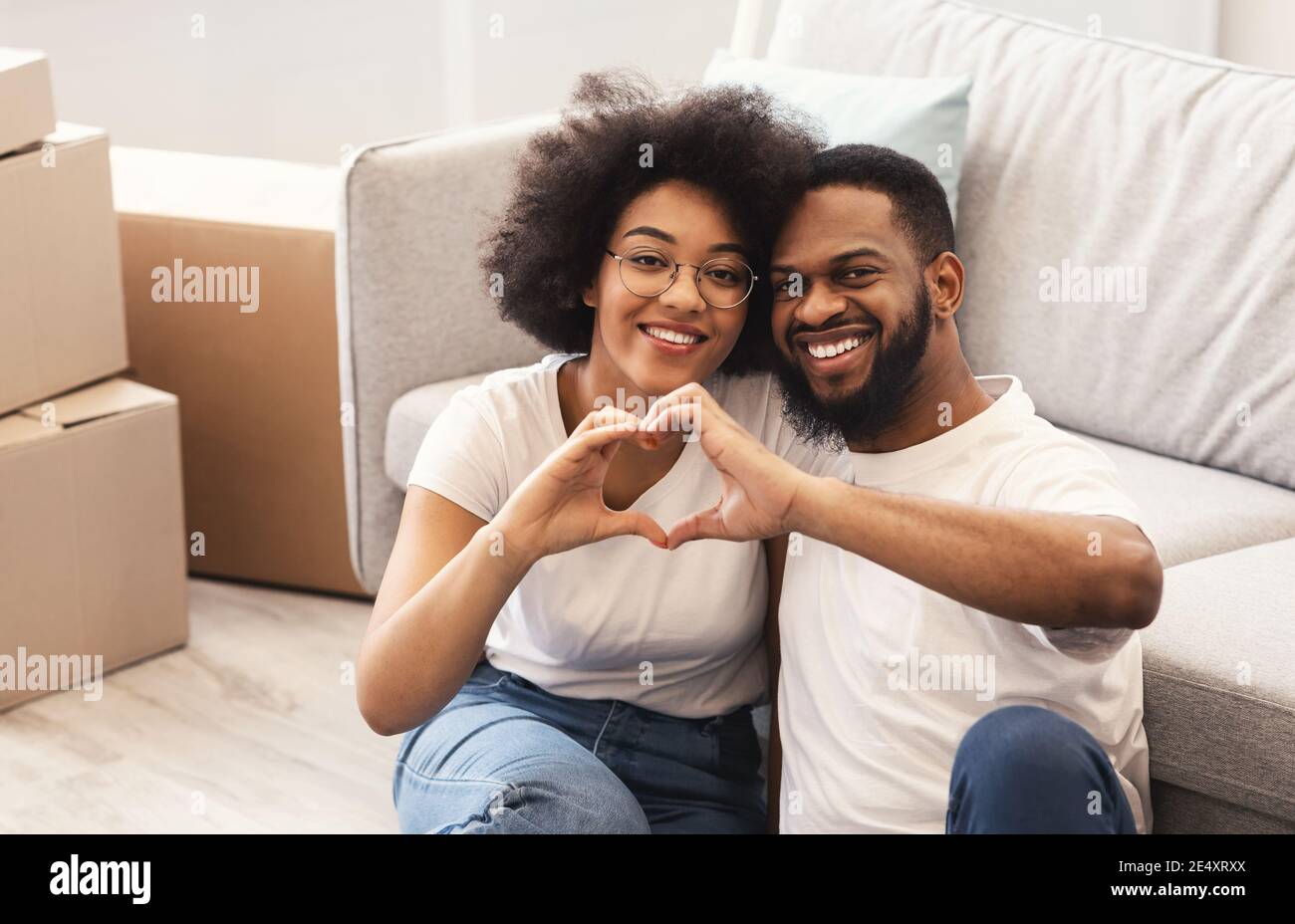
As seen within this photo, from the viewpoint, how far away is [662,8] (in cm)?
327

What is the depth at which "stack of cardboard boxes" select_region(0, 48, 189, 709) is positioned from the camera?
2.00 meters

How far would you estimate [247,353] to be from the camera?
2.34m

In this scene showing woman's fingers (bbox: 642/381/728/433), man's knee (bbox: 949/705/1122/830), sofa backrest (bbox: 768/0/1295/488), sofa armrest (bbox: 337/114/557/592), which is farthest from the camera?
sofa armrest (bbox: 337/114/557/592)

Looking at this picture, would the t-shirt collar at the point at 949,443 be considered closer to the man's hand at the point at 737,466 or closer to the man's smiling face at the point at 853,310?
the man's smiling face at the point at 853,310

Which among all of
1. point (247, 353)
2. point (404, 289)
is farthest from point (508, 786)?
point (247, 353)

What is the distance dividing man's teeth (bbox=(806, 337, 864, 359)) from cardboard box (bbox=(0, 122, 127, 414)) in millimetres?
1239

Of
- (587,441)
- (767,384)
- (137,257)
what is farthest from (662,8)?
(587,441)

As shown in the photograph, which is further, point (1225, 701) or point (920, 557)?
point (1225, 701)

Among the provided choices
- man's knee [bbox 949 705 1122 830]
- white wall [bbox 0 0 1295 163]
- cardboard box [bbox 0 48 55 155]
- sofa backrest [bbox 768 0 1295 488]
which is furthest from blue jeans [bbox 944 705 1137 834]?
white wall [bbox 0 0 1295 163]

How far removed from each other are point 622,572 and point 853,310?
334 millimetres

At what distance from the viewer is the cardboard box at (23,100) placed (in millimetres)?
1964

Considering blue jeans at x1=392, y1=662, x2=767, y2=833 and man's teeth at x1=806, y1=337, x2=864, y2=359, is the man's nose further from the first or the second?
blue jeans at x1=392, y1=662, x2=767, y2=833

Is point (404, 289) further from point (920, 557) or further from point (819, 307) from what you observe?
point (920, 557)
